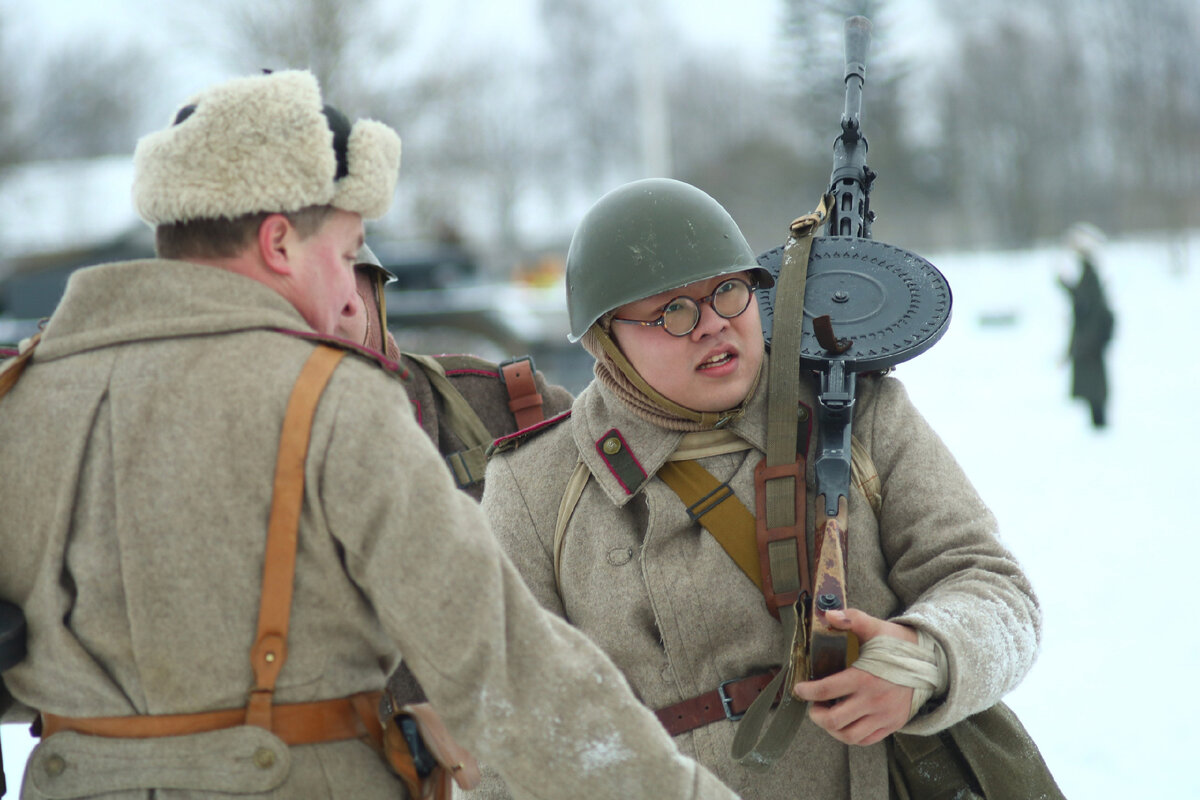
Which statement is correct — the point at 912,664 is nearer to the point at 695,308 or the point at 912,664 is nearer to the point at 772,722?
the point at 772,722

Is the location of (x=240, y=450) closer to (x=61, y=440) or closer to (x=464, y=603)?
(x=61, y=440)

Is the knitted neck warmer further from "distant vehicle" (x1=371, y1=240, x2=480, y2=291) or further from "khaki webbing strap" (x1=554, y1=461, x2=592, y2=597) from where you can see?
"distant vehicle" (x1=371, y1=240, x2=480, y2=291)

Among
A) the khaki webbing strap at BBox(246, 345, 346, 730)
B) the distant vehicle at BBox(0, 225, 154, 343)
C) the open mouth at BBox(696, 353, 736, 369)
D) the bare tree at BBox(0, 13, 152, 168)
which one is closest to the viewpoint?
the khaki webbing strap at BBox(246, 345, 346, 730)

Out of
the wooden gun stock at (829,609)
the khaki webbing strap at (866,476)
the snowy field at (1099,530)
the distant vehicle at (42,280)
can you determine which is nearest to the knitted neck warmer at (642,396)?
the khaki webbing strap at (866,476)

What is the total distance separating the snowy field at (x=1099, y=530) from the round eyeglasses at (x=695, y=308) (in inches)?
103

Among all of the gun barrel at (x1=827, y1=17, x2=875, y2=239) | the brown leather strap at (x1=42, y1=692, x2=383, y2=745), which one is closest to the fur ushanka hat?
the brown leather strap at (x1=42, y1=692, x2=383, y2=745)

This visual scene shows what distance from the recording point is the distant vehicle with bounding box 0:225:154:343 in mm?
12469

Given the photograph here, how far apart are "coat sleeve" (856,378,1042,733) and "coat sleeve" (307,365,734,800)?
1.97ft

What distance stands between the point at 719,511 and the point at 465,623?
85 cm

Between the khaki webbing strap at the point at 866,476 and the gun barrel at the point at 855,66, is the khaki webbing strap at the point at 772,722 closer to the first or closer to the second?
the khaki webbing strap at the point at 866,476

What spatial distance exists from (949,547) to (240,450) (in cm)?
131

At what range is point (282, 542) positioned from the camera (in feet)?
4.76

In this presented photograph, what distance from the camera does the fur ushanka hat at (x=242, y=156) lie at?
1.48 m

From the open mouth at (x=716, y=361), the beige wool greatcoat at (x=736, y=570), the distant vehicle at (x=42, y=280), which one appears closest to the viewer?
the beige wool greatcoat at (x=736, y=570)
